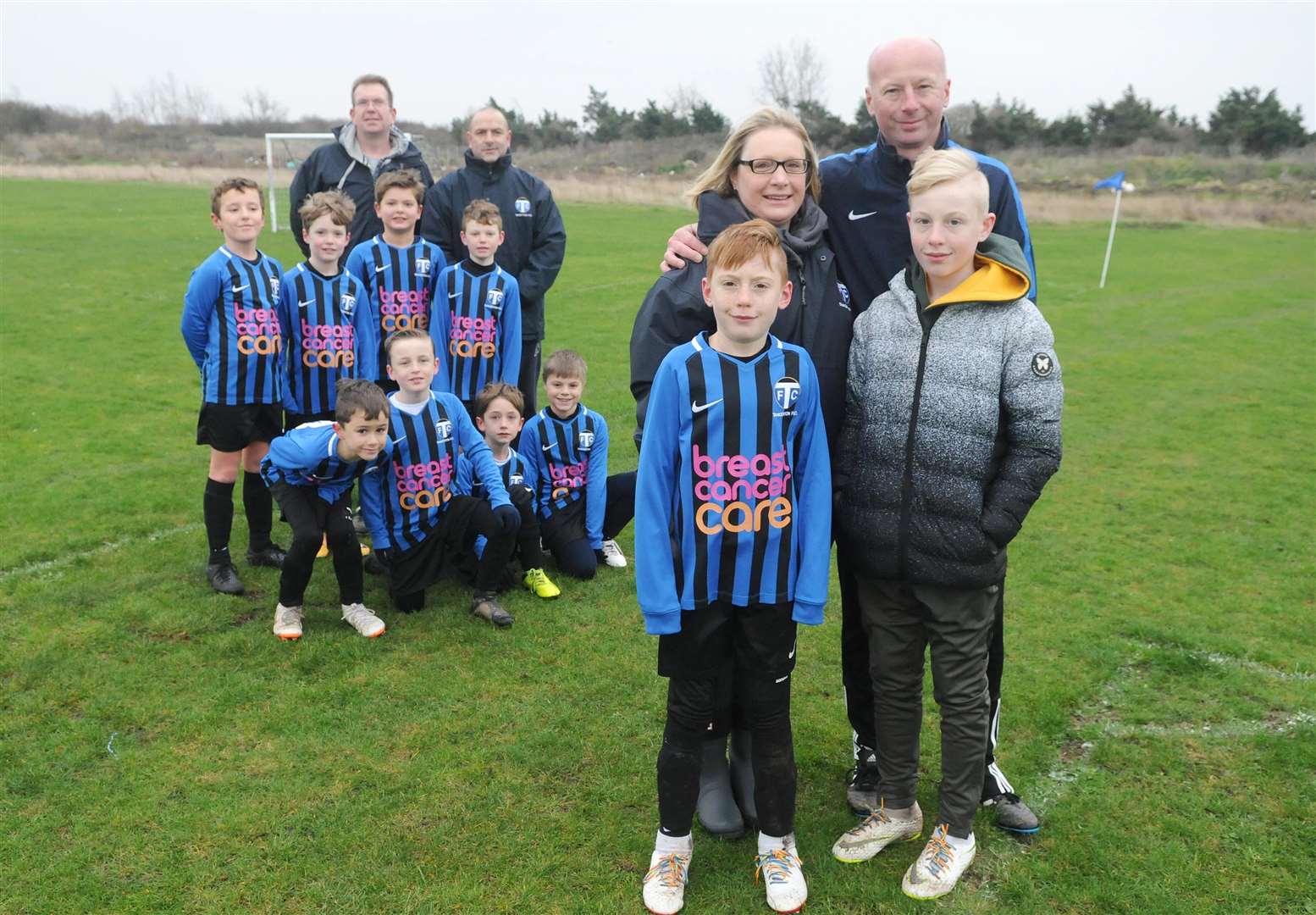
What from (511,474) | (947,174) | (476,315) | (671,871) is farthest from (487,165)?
(671,871)

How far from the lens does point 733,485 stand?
2686 mm

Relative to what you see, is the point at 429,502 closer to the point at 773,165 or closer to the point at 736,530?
the point at 736,530


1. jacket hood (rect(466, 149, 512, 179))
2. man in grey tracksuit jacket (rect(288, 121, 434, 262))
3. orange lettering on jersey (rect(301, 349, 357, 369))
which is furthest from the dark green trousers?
man in grey tracksuit jacket (rect(288, 121, 434, 262))

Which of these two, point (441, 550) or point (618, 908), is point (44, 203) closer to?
point (441, 550)

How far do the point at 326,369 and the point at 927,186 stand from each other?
3382 mm

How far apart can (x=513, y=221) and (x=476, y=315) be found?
0.96m

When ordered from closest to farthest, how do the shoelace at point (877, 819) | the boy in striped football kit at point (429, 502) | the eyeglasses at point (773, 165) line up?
the eyeglasses at point (773, 165) → the shoelace at point (877, 819) → the boy in striped football kit at point (429, 502)

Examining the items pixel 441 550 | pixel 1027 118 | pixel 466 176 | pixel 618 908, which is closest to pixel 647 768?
pixel 618 908

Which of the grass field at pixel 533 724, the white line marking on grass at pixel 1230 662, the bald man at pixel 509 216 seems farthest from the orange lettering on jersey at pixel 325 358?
the white line marking on grass at pixel 1230 662

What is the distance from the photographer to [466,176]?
19.4ft

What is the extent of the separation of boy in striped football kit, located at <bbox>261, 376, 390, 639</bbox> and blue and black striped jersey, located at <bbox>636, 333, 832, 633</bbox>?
6.40ft

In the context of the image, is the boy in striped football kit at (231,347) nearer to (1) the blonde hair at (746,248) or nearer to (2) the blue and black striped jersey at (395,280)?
(2) the blue and black striped jersey at (395,280)

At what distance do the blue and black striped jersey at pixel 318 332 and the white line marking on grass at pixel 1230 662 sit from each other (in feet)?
13.3

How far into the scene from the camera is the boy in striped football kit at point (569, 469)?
5191 millimetres
